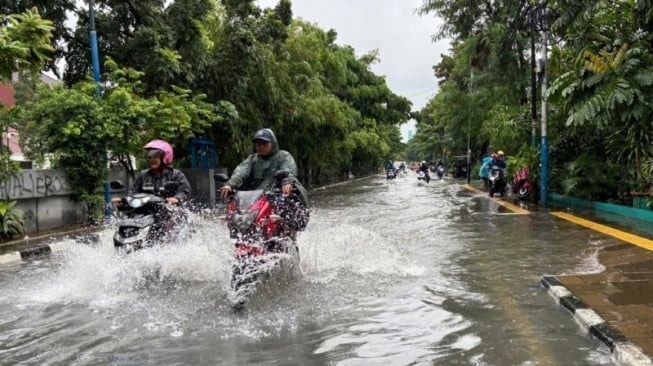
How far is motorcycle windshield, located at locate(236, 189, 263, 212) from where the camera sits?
17.9 feet

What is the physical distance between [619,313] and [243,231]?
11.1ft

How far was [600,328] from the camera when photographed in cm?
442

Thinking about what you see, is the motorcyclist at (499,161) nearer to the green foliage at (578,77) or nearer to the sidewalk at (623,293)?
the green foliage at (578,77)

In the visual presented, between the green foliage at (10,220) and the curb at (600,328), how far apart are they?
968cm

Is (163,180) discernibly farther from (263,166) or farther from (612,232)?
(612,232)

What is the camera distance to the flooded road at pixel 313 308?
14.0 ft

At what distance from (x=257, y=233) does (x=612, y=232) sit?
739 centimetres

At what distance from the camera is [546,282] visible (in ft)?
20.1

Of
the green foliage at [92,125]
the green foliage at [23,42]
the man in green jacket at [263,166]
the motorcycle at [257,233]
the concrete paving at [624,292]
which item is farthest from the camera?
the green foliage at [92,125]

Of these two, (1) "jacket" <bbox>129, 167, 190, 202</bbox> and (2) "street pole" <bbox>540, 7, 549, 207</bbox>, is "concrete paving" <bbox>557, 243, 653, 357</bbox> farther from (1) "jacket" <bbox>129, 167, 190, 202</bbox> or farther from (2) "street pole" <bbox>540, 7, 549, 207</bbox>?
(2) "street pole" <bbox>540, 7, 549, 207</bbox>

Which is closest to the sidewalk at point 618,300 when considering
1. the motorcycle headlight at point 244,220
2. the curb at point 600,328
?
the curb at point 600,328

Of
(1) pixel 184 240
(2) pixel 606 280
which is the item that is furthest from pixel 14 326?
(2) pixel 606 280

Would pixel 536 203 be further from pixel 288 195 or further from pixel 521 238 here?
pixel 288 195

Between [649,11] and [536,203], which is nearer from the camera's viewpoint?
[649,11]
